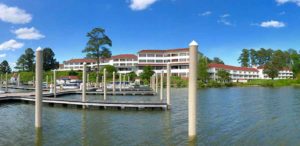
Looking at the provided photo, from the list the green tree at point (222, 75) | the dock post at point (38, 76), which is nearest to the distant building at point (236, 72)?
the green tree at point (222, 75)

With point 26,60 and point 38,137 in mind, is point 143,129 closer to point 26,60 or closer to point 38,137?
point 38,137

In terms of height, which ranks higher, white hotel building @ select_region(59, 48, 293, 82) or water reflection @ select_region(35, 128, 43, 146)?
white hotel building @ select_region(59, 48, 293, 82)

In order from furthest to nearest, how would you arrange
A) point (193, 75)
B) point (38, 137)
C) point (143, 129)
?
point (143, 129)
point (38, 137)
point (193, 75)

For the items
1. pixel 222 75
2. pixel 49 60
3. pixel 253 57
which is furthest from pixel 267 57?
pixel 49 60

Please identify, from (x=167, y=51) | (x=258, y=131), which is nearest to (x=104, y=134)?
(x=258, y=131)

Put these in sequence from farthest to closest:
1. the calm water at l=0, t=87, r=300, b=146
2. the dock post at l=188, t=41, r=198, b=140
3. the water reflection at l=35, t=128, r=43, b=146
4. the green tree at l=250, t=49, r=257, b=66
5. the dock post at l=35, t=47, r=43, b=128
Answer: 1. the green tree at l=250, t=49, r=257, b=66
2. the dock post at l=35, t=47, r=43, b=128
3. the calm water at l=0, t=87, r=300, b=146
4. the water reflection at l=35, t=128, r=43, b=146
5. the dock post at l=188, t=41, r=198, b=140

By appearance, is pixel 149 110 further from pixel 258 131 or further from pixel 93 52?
pixel 93 52

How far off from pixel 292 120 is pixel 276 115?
3.36 m

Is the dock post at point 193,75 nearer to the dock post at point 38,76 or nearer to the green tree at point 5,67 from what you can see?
the dock post at point 38,76

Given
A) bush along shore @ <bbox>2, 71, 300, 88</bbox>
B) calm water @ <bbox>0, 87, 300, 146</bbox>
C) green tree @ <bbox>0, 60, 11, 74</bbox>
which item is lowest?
calm water @ <bbox>0, 87, 300, 146</bbox>

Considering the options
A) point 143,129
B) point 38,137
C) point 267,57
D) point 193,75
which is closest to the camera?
point 193,75

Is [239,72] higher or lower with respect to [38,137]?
higher

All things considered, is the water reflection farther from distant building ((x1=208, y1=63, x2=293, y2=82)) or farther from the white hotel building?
distant building ((x1=208, y1=63, x2=293, y2=82))

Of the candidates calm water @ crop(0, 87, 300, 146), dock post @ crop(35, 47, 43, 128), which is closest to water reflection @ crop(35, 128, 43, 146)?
calm water @ crop(0, 87, 300, 146)
